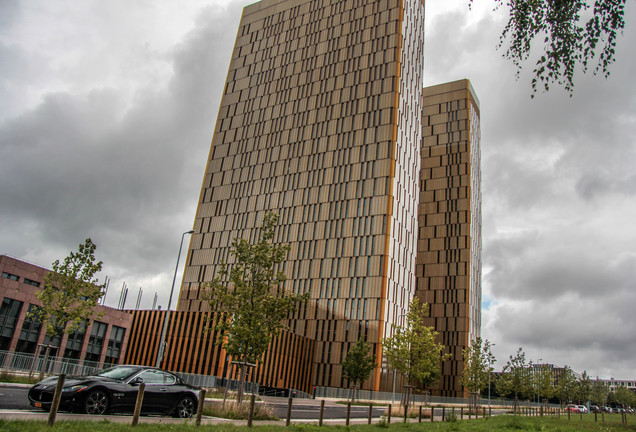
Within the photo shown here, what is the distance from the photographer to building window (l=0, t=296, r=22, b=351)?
133ft

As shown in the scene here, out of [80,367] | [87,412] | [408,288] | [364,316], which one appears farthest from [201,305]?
[87,412]

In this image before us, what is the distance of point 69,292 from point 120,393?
15998 mm

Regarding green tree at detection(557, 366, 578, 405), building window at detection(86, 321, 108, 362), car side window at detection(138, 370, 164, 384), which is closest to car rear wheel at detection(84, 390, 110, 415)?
car side window at detection(138, 370, 164, 384)

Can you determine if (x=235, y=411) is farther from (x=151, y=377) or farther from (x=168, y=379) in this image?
(x=151, y=377)

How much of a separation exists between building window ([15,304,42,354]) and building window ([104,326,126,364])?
8539 mm

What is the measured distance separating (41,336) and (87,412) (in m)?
38.8

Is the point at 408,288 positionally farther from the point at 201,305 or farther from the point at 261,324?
the point at 261,324

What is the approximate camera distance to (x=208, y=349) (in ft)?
168

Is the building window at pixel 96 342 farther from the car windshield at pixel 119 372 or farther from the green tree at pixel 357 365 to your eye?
the car windshield at pixel 119 372

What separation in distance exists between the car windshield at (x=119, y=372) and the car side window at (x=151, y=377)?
0.27 m

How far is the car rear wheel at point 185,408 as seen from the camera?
14.3m

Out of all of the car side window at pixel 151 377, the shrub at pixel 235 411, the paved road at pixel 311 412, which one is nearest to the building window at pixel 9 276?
the paved road at pixel 311 412

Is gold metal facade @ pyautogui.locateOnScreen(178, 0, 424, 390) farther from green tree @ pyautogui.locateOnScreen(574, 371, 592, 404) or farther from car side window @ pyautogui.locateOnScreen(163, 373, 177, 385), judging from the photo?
car side window @ pyautogui.locateOnScreen(163, 373, 177, 385)

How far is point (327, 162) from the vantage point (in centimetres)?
8175
